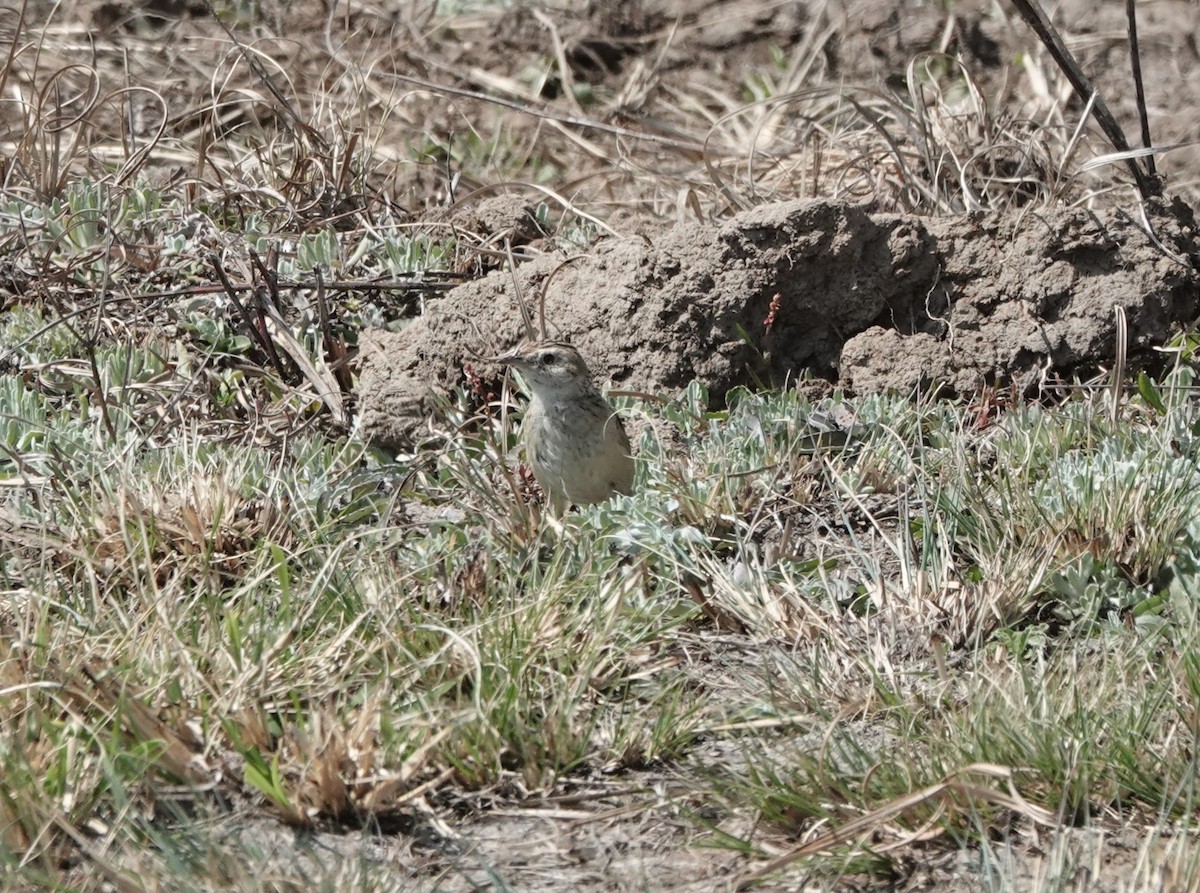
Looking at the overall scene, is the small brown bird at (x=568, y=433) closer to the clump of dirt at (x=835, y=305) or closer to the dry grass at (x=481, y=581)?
the dry grass at (x=481, y=581)

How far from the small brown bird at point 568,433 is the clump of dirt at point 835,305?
48 centimetres

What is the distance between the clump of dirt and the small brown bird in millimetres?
479

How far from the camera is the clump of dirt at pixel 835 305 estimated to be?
5520 mm

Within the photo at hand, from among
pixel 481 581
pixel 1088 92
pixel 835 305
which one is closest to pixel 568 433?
pixel 481 581

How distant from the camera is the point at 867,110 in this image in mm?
7008

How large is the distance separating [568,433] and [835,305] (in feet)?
4.41

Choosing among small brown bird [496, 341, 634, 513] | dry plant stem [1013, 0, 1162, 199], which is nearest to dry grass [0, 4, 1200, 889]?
small brown bird [496, 341, 634, 513]

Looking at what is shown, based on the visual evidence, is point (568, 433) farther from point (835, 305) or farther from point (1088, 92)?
point (1088, 92)

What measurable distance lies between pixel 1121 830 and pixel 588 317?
308 cm

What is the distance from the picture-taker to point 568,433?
199 inches

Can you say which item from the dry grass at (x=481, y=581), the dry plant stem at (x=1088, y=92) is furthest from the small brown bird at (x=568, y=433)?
the dry plant stem at (x=1088, y=92)

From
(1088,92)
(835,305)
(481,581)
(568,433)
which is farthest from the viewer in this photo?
(1088,92)

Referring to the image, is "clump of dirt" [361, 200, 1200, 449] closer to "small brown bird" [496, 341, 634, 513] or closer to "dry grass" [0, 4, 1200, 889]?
"dry grass" [0, 4, 1200, 889]

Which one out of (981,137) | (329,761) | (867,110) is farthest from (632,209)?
(329,761)
